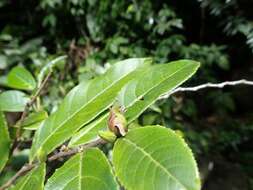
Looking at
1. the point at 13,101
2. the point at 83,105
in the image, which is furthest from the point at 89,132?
the point at 13,101

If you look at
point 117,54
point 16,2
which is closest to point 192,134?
point 117,54

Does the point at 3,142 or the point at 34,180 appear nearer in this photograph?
the point at 34,180

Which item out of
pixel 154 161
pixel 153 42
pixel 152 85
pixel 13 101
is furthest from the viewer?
pixel 153 42

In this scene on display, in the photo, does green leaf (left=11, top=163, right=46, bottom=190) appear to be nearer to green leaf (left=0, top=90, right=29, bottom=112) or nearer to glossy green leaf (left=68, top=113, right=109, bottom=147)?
glossy green leaf (left=68, top=113, right=109, bottom=147)

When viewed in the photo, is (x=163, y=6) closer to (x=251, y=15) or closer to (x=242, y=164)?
(x=251, y=15)

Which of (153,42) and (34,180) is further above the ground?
(34,180)

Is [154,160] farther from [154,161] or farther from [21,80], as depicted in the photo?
[21,80]
